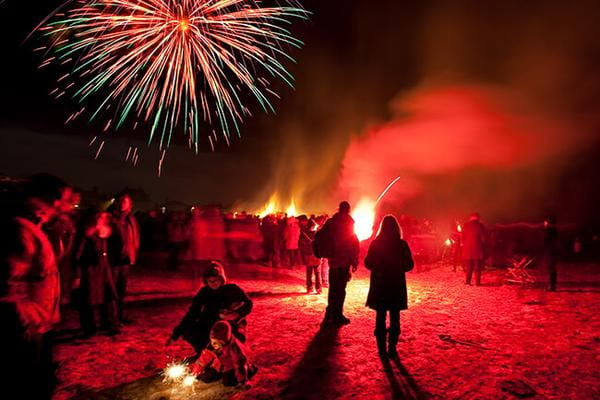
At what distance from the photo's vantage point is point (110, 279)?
19.6 ft

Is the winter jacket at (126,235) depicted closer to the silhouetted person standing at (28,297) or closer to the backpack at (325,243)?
the silhouetted person standing at (28,297)

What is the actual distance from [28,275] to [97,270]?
327 cm

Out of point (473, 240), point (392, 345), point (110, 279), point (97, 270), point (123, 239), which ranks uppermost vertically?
point (473, 240)

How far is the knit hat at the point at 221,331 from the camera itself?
427 centimetres

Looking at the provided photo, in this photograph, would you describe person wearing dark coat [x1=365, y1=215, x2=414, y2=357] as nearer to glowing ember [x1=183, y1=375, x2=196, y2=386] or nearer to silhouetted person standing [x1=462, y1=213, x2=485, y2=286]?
glowing ember [x1=183, y1=375, x2=196, y2=386]

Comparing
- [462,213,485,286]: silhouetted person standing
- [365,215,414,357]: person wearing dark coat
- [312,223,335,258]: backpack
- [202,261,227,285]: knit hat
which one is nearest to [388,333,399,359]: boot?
[365,215,414,357]: person wearing dark coat

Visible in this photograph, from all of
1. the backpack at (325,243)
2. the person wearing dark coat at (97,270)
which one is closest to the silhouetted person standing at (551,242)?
the backpack at (325,243)

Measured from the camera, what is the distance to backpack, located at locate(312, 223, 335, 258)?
23.6 ft

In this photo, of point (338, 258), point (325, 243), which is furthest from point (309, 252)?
point (338, 258)

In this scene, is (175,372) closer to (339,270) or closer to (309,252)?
(339,270)

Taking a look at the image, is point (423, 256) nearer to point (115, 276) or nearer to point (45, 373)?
point (115, 276)

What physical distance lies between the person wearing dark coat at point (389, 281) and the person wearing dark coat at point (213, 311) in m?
1.97

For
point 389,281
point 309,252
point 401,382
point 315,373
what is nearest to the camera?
point 401,382

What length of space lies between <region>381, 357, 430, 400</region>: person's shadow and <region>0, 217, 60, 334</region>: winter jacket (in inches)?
142
